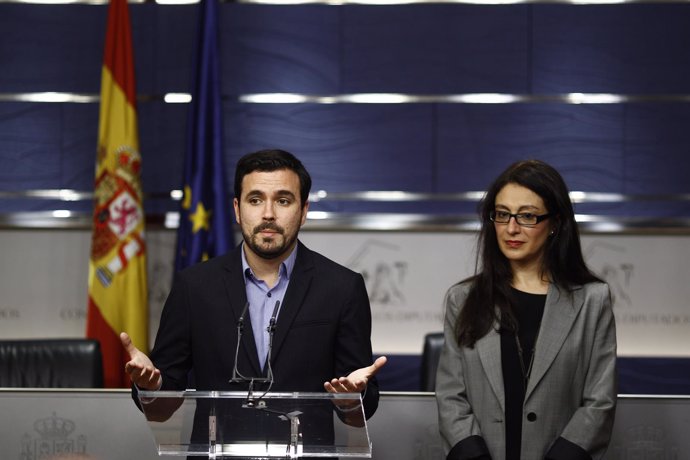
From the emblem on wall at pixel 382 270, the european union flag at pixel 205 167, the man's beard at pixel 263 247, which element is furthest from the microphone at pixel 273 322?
the emblem on wall at pixel 382 270

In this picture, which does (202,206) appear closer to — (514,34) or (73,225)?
(73,225)

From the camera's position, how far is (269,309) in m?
2.68

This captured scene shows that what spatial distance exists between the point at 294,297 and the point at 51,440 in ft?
2.86

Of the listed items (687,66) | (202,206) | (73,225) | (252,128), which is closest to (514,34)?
(687,66)

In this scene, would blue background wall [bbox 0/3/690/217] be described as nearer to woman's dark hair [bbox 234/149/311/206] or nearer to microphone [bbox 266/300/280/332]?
woman's dark hair [bbox 234/149/311/206]

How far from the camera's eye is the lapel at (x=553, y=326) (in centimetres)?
268

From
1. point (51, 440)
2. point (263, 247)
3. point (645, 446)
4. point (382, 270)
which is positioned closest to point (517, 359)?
point (645, 446)

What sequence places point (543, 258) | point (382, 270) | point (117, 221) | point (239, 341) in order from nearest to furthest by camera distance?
point (239, 341) → point (543, 258) → point (117, 221) → point (382, 270)

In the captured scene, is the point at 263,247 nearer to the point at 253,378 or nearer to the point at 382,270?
the point at 253,378

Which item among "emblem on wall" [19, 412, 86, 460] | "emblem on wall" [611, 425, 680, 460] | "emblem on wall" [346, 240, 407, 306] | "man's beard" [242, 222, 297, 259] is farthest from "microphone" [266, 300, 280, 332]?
"emblem on wall" [346, 240, 407, 306]

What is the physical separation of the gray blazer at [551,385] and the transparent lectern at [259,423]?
1.78ft

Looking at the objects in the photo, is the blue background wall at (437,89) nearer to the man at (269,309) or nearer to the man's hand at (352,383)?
the man at (269,309)

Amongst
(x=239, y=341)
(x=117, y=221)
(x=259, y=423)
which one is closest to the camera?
(x=259, y=423)

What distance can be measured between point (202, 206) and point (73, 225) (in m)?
0.87
